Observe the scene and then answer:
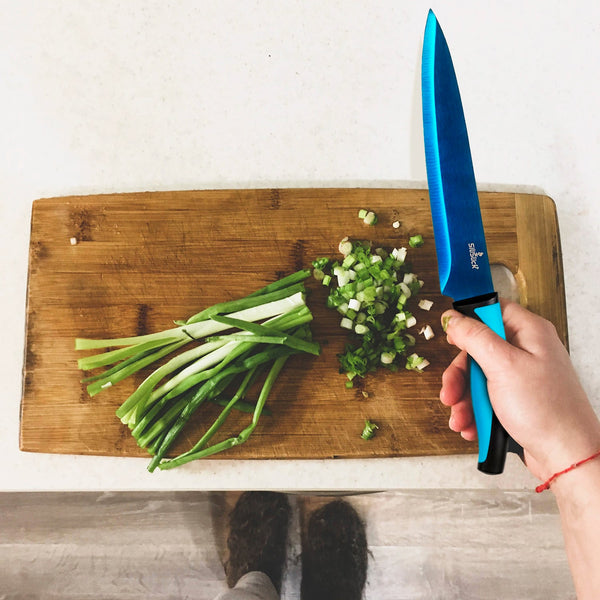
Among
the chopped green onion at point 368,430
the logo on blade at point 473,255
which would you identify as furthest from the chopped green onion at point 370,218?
the chopped green onion at point 368,430

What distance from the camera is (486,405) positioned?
1247 millimetres

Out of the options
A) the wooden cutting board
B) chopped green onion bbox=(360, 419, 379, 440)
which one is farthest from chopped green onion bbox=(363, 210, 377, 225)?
chopped green onion bbox=(360, 419, 379, 440)

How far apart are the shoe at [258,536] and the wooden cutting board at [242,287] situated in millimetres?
401

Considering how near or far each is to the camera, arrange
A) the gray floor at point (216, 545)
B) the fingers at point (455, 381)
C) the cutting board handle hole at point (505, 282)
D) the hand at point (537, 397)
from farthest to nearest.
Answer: the gray floor at point (216, 545)
the cutting board handle hole at point (505, 282)
the fingers at point (455, 381)
the hand at point (537, 397)

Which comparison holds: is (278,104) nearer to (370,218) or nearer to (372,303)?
(370,218)

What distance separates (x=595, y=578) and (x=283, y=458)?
0.79 metres

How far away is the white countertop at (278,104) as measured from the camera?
1637mm

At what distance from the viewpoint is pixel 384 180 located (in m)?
1.62

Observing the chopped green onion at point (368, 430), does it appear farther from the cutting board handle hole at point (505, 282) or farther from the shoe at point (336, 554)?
the cutting board handle hole at point (505, 282)

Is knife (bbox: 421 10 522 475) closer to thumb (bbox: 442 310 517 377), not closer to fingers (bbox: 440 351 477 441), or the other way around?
thumb (bbox: 442 310 517 377)

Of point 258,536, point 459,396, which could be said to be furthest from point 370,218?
point 258,536

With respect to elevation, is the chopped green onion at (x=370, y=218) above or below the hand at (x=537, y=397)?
→ above

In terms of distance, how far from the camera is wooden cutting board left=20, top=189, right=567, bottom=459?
1493 millimetres

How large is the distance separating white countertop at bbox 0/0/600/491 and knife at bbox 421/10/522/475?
13.1 inches
